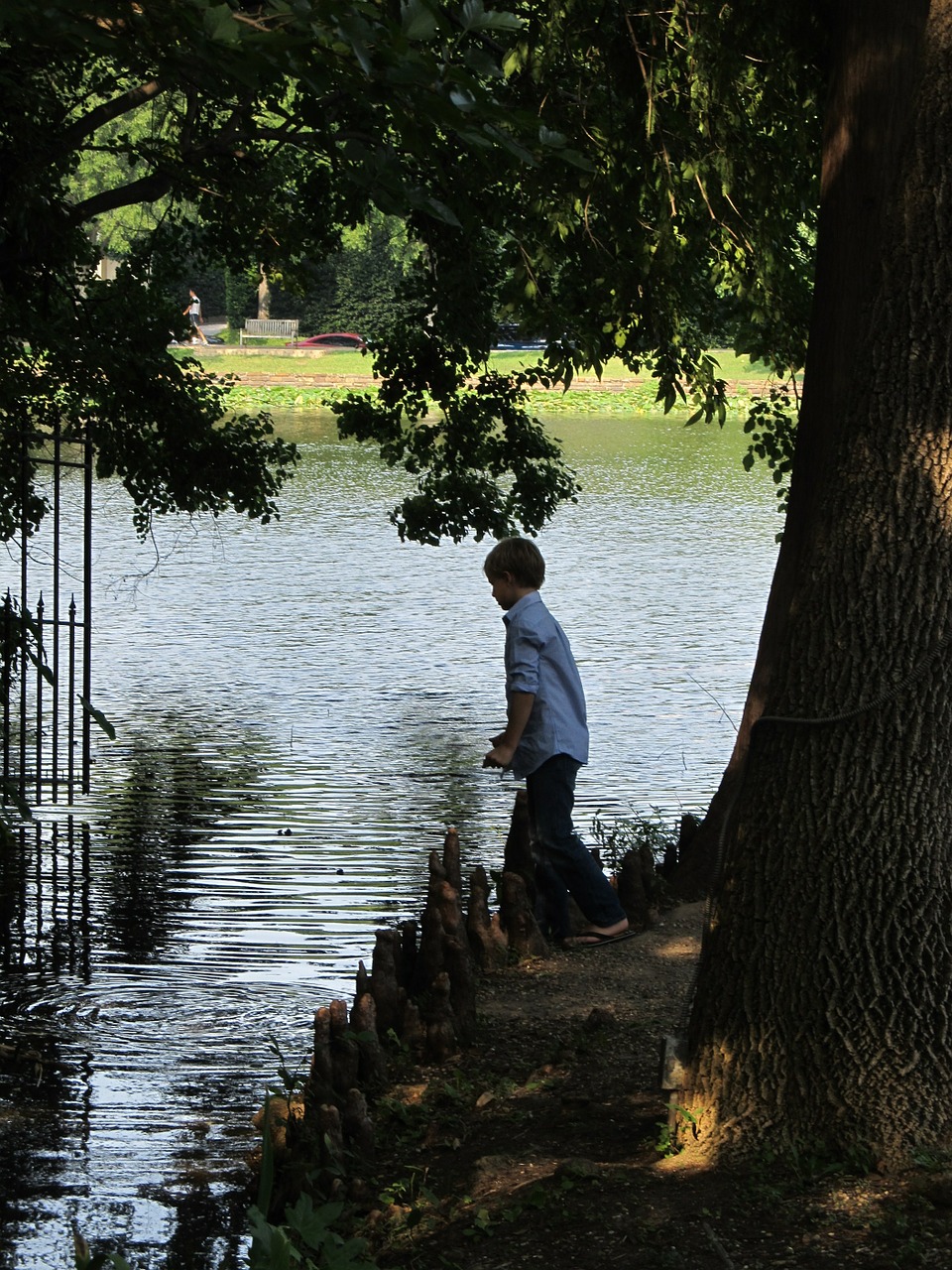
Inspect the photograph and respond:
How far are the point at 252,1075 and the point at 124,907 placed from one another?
244 centimetres

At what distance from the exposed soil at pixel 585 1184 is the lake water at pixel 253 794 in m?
0.73

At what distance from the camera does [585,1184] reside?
14.0 ft

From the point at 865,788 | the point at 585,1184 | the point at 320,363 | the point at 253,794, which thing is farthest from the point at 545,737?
the point at 320,363

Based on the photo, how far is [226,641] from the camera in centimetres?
1711

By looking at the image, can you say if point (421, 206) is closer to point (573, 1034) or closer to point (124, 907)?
point (573, 1034)

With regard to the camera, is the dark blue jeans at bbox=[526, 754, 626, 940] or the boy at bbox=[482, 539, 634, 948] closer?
the boy at bbox=[482, 539, 634, 948]

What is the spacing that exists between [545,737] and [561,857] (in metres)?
0.54

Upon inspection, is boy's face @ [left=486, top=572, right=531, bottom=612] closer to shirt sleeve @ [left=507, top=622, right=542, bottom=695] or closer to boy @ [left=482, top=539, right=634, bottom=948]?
boy @ [left=482, top=539, right=634, bottom=948]

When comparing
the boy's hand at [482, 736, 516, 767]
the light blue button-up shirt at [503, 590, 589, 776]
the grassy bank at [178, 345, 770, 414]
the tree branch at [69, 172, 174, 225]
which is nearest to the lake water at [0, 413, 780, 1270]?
the boy's hand at [482, 736, 516, 767]

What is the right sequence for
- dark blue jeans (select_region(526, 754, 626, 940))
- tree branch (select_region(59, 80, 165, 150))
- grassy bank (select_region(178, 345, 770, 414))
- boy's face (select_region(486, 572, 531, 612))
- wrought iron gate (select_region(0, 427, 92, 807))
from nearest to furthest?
boy's face (select_region(486, 572, 531, 612))
dark blue jeans (select_region(526, 754, 626, 940))
wrought iron gate (select_region(0, 427, 92, 807))
tree branch (select_region(59, 80, 165, 150))
grassy bank (select_region(178, 345, 770, 414))

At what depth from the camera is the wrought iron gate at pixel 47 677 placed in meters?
8.14

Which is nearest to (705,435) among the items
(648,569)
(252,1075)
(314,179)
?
(648,569)

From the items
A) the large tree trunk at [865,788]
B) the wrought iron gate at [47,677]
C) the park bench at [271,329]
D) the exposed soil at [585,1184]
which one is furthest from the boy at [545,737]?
the park bench at [271,329]

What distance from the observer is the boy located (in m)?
6.52
